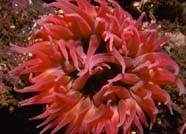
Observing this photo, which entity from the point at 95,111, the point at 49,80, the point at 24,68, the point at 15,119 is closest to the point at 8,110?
the point at 15,119

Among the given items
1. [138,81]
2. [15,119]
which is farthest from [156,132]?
[15,119]

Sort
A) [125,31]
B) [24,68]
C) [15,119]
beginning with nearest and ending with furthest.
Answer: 1. [125,31]
2. [24,68]
3. [15,119]

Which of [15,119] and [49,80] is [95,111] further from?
[15,119]

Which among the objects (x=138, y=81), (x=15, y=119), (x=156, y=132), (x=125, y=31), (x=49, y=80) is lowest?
(x=156, y=132)

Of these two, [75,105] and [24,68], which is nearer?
[75,105]

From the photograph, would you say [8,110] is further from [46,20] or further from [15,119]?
[46,20]

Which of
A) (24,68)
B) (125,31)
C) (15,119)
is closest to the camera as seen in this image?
(125,31)

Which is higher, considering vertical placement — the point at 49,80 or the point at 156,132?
the point at 49,80
